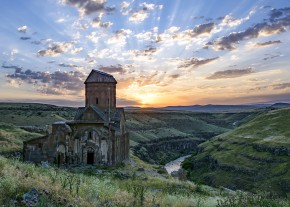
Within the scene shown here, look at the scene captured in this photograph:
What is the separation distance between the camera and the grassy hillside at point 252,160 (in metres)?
54.1

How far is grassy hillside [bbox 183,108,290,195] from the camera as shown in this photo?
177 ft

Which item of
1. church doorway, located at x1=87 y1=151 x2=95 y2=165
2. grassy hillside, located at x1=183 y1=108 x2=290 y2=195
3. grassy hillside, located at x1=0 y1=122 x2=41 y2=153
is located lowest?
grassy hillside, located at x1=183 y1=108 x2=290 y2=195

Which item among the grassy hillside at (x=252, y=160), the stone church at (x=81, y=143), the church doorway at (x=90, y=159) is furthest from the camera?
the grassy hillside at (x=252, y=160)

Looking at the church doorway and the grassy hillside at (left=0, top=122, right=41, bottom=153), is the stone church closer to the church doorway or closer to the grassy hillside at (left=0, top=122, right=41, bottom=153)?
the church doorway

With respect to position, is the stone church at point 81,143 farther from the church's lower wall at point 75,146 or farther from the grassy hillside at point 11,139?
the grassy hillside at point 11,139

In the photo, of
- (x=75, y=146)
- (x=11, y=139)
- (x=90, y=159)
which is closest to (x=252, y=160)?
(x=90, y=159)

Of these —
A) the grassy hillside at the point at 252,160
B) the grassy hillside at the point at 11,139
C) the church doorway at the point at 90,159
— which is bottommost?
the grassy hillside at the point at 252,160

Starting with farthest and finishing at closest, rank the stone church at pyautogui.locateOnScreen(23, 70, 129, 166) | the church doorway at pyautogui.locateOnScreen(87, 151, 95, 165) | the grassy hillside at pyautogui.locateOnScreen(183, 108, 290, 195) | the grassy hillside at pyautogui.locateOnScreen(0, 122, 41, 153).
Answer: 1. the grassy hillside at pyautogui.locateOnScreen(183, 108, 290, 195)
2. the grassy hillside at pyautogui.locateOnScreen(0, 122, 41, 153)
3. the church doorway at pyautogui.locateOnScreen(87, 151, 95, 165)
4. the stone church at pyautogui.locateOnScreen(23, 70, 129, 166)

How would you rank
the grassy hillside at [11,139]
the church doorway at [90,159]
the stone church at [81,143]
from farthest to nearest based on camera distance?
the grassy hillside at [11,139], the church doorway at [90,159], the stone church at [81,143]

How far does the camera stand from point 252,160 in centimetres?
6234

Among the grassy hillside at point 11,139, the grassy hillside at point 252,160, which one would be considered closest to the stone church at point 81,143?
the grassy hillside at point 11,139

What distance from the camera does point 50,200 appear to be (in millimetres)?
8477

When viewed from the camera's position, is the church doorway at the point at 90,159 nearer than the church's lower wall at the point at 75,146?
No

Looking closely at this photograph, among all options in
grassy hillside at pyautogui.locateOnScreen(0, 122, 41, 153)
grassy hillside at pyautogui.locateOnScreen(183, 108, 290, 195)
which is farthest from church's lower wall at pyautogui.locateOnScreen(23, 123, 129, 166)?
grassy hillside at pyautogui.locateOnScreen(183, 108, 290, 195)
